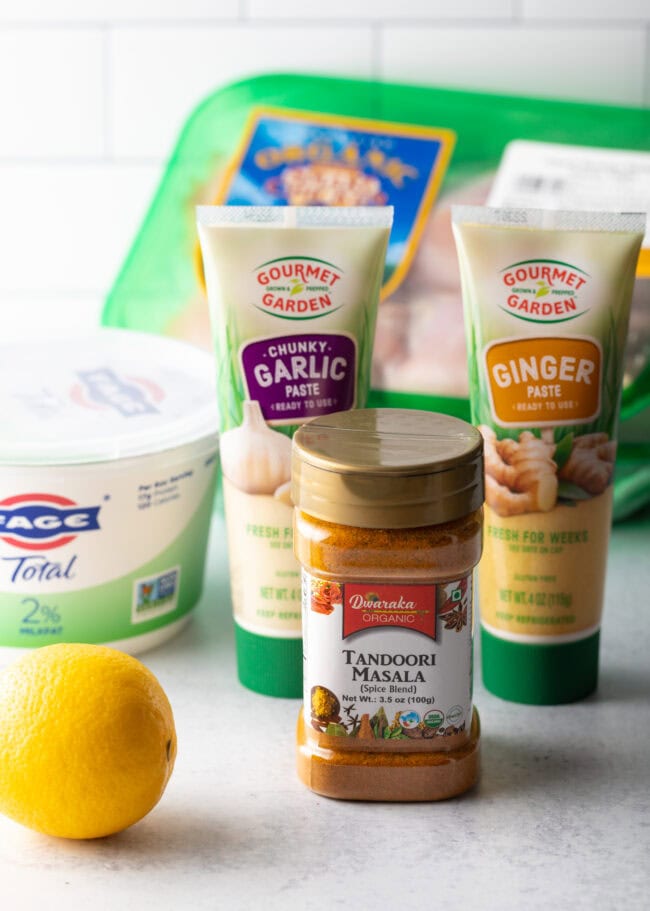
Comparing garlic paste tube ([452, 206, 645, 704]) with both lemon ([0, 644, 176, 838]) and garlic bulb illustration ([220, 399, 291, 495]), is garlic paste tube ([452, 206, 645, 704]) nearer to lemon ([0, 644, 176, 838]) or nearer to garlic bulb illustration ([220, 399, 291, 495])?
garlic bulb illustration ([220, 399, 291, 495])

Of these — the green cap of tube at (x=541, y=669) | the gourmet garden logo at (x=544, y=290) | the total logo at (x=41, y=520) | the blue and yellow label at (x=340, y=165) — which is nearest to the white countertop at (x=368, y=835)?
the green cap of tube at (x=541, y=669)

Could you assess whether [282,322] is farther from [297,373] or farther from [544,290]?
[544,290]

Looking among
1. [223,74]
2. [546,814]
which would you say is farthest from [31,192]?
[546,814]

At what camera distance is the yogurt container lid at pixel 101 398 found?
0.81 metres

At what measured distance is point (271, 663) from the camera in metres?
0.80

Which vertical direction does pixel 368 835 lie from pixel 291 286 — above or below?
below

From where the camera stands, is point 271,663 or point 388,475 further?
point 271,663

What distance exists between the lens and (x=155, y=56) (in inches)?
47.6

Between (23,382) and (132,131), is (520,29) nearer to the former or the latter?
(132,131)

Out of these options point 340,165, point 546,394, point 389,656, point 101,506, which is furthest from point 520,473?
point 340,165

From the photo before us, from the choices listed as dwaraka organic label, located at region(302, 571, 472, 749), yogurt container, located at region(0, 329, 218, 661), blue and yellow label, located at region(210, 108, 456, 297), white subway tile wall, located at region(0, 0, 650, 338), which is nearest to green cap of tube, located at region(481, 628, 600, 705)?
dwaraka organic label, located at region(302, 571, 472, 749)

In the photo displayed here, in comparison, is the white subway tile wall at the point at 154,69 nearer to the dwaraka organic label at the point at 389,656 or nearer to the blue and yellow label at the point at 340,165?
the blue and yellow label at the point at 340,165

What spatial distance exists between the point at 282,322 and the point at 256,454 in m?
0.08

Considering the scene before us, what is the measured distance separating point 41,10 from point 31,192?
172mm
